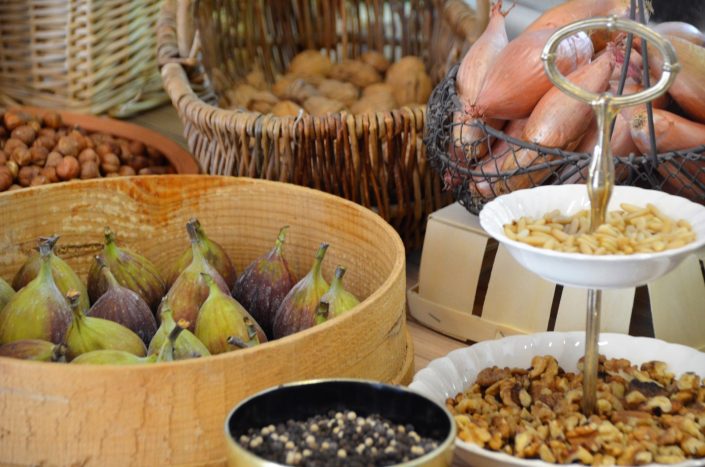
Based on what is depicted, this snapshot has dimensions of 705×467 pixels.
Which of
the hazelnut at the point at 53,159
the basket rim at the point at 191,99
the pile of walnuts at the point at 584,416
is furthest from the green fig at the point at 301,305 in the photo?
the hazelnut at the point at 53,159

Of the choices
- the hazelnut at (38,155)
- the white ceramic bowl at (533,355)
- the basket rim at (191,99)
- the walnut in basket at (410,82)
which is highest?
the basket rim at (191,99)

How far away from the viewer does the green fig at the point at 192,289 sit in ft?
2.42

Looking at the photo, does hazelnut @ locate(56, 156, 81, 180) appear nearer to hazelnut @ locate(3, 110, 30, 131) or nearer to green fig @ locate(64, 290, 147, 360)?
hazelnut @ locate(3, 110, 30, 131)

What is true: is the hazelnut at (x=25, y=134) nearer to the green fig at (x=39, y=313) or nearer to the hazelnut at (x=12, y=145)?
the hazelnut at (x=12, y=145)

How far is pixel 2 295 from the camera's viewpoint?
754 millimetres

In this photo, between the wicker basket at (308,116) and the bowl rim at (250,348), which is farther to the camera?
the wicker basket at (308,116)

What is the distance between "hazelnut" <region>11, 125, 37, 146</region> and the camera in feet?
3.84

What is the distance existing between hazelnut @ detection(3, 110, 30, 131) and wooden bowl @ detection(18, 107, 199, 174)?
3 cm

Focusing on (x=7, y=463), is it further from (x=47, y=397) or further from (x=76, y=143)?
(x=76, y=143)

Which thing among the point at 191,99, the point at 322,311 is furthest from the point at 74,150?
the point at 322,311

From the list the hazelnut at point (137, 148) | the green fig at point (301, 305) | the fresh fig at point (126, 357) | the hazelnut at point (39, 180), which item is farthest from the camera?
the hazelnut at point (137, 148)

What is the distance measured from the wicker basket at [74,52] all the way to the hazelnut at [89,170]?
0.80ft

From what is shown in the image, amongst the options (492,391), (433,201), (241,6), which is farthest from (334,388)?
(241,6)

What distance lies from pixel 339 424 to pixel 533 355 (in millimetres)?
223
